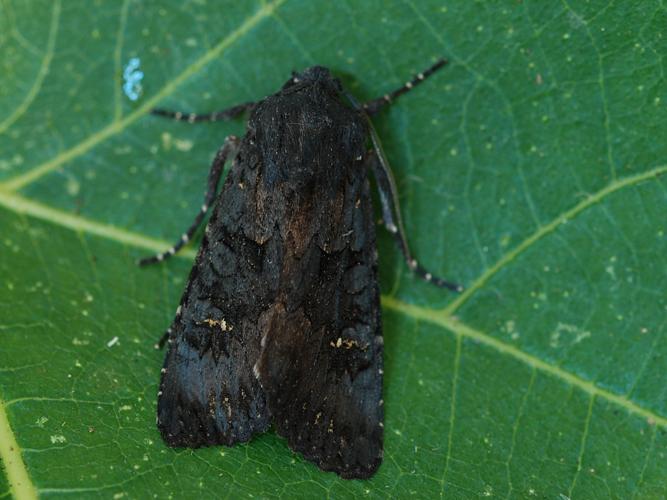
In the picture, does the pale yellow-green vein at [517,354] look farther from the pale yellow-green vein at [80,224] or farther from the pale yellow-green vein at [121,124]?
the pale yellow-green vein at [121,124]

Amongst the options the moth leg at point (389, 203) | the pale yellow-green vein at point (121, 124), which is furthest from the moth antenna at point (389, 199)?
the pale yellow-green vein at point (121, 124)

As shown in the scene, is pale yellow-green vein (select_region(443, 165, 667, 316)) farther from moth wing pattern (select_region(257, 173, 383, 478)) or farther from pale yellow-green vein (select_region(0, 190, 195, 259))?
pale yellow-green vein (select_region(0, 190, 195, 259))

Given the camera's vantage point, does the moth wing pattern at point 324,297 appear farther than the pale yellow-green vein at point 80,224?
No

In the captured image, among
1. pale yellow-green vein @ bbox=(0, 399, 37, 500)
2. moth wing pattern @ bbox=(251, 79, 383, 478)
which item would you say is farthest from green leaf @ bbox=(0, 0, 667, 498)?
moth wing pattern @ bbox=(251, 79, 383, 478)

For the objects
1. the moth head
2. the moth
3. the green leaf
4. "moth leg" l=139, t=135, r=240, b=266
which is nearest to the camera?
the green leaf

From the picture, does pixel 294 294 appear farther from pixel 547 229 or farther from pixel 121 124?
pixel 121 124

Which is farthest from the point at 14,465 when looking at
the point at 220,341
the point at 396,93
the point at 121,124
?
the point at 396,93
